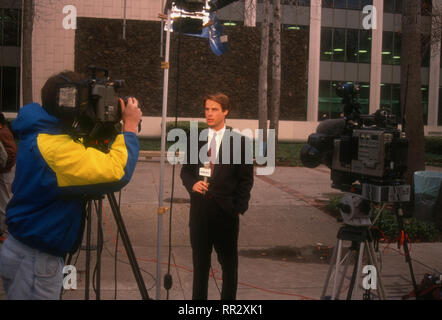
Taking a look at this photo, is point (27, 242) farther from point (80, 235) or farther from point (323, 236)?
point (323, 236)

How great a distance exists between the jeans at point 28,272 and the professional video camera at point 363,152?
6.90 feet

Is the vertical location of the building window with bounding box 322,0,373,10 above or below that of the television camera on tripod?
above

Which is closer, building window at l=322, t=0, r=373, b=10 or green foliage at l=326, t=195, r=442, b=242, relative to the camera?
green foliage at l=326, t=195, r=442, b=242

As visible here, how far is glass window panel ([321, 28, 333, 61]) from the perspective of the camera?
35.4 m

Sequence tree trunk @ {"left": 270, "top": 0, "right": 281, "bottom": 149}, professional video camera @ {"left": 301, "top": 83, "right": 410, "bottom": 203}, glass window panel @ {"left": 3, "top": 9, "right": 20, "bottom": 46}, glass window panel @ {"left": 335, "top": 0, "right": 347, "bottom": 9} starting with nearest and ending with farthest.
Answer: professional video camera @ {"left": 301, "top": 83, "right": 410, "bottom": 203}, tree trunk @ {"left": 270, "top": 0, "right": 281, "bottom": 149}, glass window panel @ {"left": 3, "top": 9, "right": 20, "bottom": 46}, glass window panel @ {"left": 335, "top": 0, "right": 347, "bottom": 9}

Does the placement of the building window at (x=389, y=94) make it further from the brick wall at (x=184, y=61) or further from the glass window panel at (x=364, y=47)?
the brick wall at (x=184, y=61)

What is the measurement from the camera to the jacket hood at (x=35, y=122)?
7.86 ft

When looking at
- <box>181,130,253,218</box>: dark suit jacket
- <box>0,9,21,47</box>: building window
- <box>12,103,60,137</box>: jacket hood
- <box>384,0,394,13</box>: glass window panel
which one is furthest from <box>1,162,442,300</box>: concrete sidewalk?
<box>384,0,394,13</box>: glass window panel

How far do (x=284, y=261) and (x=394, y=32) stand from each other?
3438 cm

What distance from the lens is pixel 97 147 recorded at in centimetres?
257

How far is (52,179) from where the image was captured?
2.34m

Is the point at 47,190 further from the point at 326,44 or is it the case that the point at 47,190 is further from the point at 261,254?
the point at 326,44

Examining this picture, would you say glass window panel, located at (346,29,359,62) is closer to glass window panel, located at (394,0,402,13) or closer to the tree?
glass window panel, located at (394,0,402,13)
